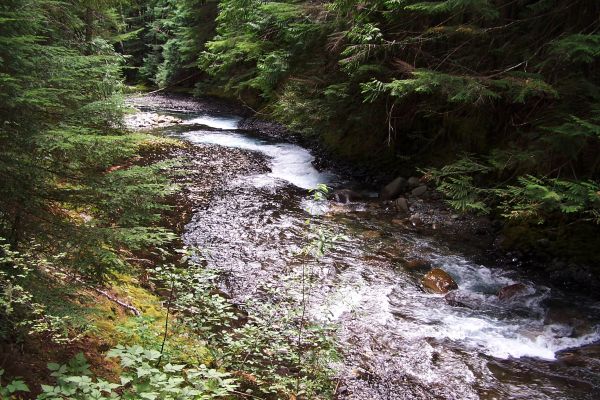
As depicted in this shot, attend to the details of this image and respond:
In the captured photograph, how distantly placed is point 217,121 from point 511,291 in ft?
54.3

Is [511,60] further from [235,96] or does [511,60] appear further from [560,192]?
[235,96]

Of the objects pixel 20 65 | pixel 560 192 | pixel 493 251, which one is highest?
pixel 20 65

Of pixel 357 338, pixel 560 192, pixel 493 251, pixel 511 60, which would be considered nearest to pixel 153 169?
pixel 357 338

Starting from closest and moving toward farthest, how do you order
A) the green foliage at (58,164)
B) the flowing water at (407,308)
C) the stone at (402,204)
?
1. the green foliage at (58,164)
2. the flowing water at (407,308)
3. the stone at (402,204)

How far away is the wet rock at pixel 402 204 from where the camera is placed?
9.23 meters

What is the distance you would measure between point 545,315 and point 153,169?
5.56m

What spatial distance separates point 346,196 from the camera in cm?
1007

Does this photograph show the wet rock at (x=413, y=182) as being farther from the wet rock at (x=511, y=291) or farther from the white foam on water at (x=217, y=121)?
the white foam on water at (x=217, y=121)

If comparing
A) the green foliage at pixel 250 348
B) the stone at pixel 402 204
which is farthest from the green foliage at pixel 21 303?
the stone at pixel 402 204

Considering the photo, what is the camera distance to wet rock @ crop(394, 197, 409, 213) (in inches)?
363

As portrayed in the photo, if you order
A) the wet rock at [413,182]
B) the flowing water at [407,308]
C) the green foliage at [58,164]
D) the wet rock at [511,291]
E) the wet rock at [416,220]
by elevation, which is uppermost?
the green foliage at [58,164]

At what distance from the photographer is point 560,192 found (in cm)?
580

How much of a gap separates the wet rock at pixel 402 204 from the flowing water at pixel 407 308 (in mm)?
247

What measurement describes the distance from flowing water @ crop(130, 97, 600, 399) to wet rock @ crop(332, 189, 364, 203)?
35cm
